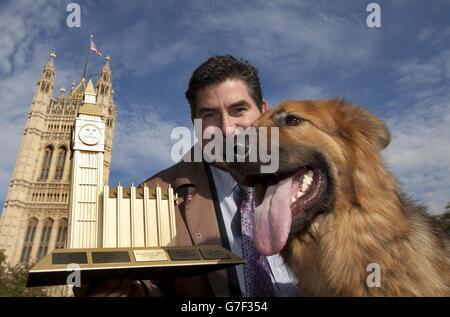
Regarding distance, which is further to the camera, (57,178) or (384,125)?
(57,178)

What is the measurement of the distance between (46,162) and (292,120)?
71.3 metres

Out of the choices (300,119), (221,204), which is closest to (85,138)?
(221,204)

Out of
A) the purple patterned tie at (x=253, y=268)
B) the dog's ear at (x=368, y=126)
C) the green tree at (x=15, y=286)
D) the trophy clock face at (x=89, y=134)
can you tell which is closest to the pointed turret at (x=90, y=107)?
the trophy clock face at (x=89, y=134)

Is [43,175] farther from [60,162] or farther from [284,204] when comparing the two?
[284,204]

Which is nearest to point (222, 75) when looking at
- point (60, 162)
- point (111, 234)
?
point (111, 234)

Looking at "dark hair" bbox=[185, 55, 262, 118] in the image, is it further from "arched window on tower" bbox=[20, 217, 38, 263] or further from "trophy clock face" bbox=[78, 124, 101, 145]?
"arched window on tower" bbox=[20, 217, 38, 263]

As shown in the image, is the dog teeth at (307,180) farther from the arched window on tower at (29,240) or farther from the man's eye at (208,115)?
the arched window on tower at (29,240)

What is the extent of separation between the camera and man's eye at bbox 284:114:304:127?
2844mm

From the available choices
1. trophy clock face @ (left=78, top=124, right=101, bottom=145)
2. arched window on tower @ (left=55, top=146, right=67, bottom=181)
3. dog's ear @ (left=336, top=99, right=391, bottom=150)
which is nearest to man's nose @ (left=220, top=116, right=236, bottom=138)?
dog's ear @ (left=336, top=99, right=391, bottom=150)

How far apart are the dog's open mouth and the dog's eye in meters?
0.39

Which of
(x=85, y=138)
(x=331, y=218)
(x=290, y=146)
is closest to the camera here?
(x=331, y=218)

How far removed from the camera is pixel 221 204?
3.95 meters
